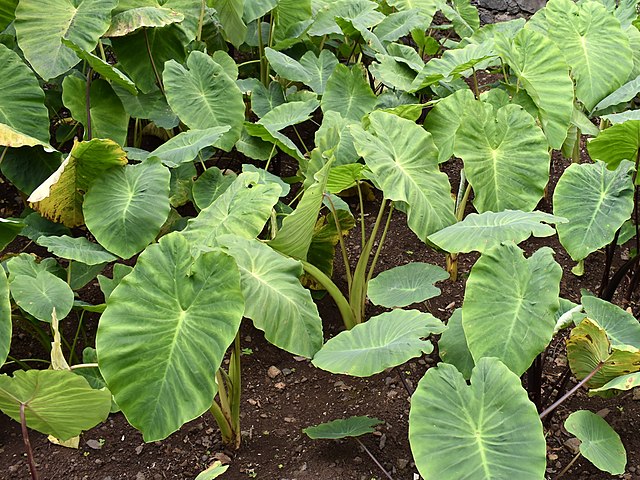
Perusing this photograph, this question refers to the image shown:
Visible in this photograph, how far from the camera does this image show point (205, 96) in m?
2.47

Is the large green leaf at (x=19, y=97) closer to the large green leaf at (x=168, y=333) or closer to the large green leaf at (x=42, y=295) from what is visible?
the large green leaf at (x=42, y=295)

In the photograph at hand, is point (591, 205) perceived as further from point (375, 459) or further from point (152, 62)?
point (152, 62)

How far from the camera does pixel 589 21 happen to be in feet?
9.25

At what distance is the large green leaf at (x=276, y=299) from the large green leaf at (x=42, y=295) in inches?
17.5

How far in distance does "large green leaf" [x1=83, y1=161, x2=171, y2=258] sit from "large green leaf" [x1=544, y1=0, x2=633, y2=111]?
1.52 m

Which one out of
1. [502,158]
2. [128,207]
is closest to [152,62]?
[128,207]

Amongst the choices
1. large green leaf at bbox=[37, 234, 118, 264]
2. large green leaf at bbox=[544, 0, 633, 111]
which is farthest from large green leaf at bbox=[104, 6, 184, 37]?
large green leaf at bbox=[544, 0, 633, 111]

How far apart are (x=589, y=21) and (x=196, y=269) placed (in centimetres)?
200

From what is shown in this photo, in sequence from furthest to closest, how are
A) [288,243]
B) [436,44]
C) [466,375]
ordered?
[436,44], [288,243], [466,375]

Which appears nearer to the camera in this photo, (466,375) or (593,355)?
(593,355)

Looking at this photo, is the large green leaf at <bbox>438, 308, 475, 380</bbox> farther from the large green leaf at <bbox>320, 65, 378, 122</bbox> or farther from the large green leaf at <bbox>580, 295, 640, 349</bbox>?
the large green leaf at <bbox>320, 65, 378, 122</bbox>

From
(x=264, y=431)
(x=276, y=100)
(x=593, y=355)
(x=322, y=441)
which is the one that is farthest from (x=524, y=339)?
(x=276, y=100)

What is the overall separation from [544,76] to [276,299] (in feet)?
4.49

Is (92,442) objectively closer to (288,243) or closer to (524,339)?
(288,243)
